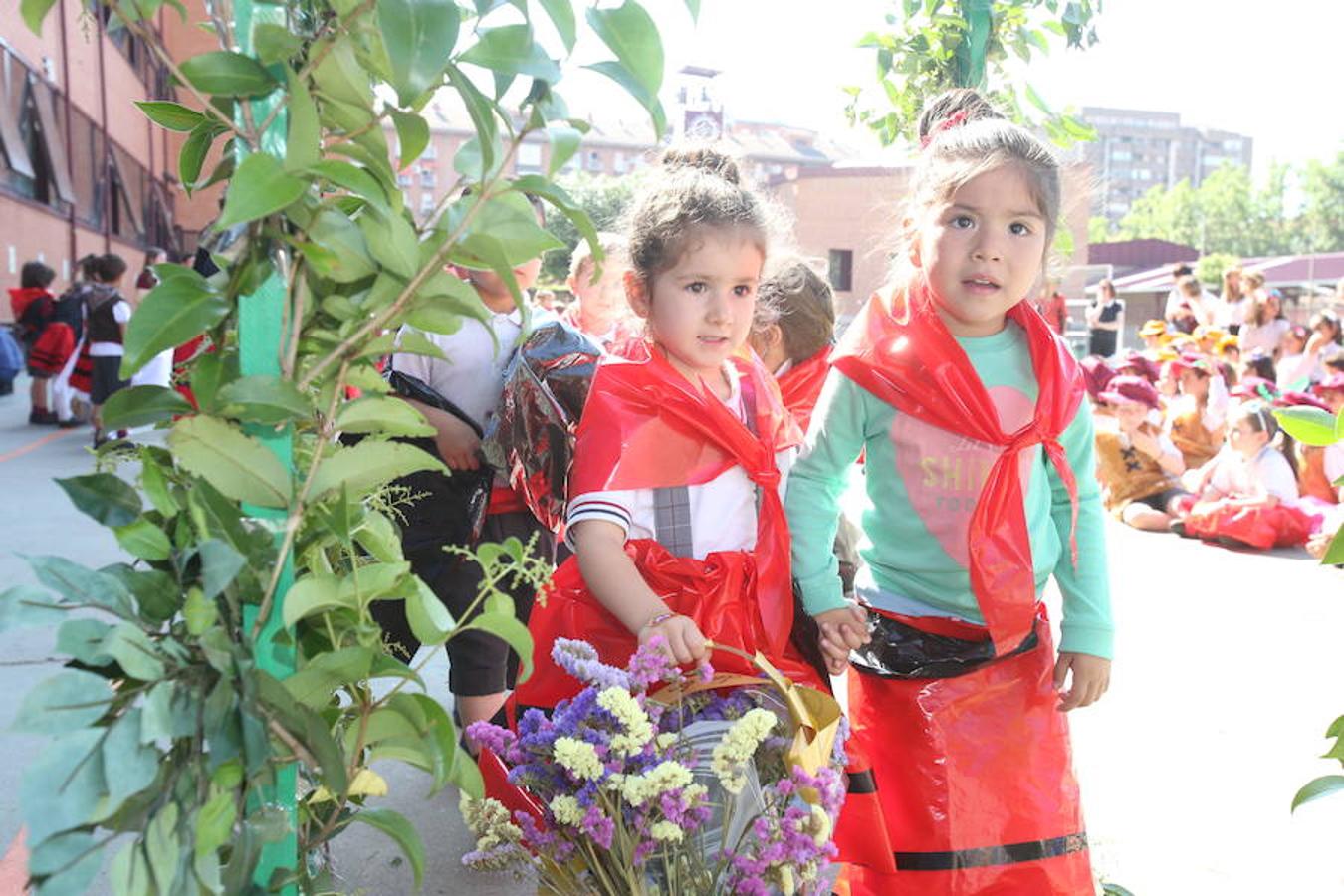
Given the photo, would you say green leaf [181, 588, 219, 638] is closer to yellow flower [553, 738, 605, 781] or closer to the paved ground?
the paved ground

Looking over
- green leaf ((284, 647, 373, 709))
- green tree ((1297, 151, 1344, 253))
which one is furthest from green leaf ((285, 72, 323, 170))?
green tree ((1297, 151, 1344, 253))

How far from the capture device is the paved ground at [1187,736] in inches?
114

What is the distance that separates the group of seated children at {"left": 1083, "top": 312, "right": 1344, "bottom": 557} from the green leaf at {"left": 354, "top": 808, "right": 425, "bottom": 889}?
19.5ft

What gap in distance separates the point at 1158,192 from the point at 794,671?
109 m

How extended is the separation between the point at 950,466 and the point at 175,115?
142 centimetres

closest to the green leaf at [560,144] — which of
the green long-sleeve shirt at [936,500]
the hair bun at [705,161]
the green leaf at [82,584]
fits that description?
the green leaf at [82,584]

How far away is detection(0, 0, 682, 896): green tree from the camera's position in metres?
0.98

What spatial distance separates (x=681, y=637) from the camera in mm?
1900

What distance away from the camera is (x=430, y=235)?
116 cm

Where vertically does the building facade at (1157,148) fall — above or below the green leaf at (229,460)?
above

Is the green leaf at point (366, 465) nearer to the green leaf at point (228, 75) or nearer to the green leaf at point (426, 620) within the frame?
the green leaf at point (426, 620)

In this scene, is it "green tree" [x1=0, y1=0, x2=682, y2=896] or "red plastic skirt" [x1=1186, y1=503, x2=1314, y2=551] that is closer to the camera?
"green tree" [x1=0, y1=0, x2=682, y2=896]

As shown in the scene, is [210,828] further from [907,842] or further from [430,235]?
[907,842]

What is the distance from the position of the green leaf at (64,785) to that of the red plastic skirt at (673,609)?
1120 mm
